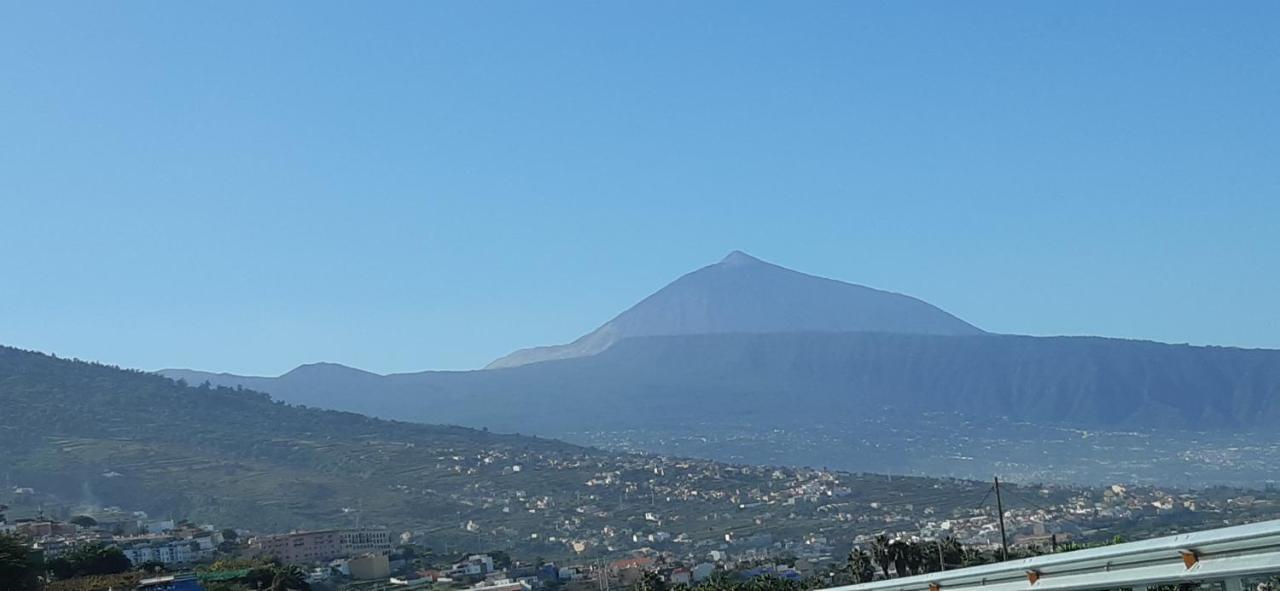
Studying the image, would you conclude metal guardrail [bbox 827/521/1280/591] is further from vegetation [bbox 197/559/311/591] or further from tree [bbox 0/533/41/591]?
vegetation [bbox 197/559/311/591]

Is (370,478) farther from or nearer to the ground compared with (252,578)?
farther from the ground

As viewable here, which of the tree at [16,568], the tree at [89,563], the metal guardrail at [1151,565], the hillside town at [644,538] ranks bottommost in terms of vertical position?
the hillside town at [644,538]

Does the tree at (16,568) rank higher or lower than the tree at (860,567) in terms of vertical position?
higher

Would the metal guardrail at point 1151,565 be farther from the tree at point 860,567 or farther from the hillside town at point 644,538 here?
the hillside town at point 644,538

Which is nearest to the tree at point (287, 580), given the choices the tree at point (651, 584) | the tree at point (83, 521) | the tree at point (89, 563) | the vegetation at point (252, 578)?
the vegetation at point (252, 578)

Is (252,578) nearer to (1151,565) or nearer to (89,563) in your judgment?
(89,563)

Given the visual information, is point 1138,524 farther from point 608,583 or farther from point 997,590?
point 997,590

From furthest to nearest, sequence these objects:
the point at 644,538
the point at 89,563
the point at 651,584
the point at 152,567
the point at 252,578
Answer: the point at 644,538, the point at 152,567, the point at 89,563, the point at 252,578, the point at 651,584

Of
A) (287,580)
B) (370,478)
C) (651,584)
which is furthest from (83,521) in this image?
(651,584)
